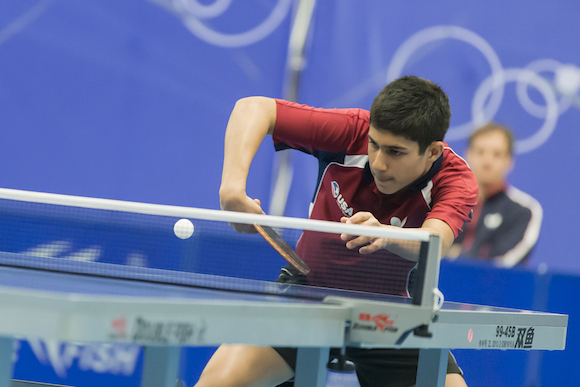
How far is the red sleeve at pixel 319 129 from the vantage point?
9.48 feet

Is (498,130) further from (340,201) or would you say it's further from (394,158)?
(394,158)

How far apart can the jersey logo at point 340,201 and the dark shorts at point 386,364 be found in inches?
23.4

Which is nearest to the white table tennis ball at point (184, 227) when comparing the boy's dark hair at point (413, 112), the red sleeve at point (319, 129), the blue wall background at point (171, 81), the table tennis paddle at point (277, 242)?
the table tennis paddle at point (277, 242)

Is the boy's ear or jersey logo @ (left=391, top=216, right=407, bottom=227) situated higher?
the boy's ear

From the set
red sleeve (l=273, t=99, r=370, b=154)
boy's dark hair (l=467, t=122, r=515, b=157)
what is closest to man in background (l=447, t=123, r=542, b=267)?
boy's dark hair (l=467, t=122, r=515, b=157)

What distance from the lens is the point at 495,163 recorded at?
228 inches

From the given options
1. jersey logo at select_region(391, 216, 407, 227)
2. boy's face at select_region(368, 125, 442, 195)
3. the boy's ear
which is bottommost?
jersey logo at select_region(391, 216, 407, 227)

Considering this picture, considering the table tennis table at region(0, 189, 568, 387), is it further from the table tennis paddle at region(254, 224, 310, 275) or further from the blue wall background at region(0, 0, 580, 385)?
the blue wall background at region(0, 0, 580, 385)

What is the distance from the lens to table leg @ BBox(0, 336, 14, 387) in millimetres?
1636

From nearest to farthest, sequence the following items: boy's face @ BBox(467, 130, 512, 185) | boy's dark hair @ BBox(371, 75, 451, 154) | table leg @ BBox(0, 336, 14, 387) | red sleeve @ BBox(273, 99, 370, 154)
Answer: table leg @ BBox(0, 336, 14, 387) → boy's dark hair @ BBox(371, 75, 451, 154) → red sleeve @ BBox(273, 99, 370, 154) → boy's face @ BBox(467, 130, 512, 185)

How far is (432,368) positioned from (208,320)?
1132 mm

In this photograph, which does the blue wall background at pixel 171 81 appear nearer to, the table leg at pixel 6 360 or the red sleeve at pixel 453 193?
the red sleeve at pixel 453 193

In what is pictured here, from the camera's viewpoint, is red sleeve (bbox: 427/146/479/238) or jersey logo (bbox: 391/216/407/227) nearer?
red sleeve (bbox: 427/146/479/238)

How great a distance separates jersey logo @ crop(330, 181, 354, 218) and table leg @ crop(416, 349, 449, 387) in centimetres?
76
